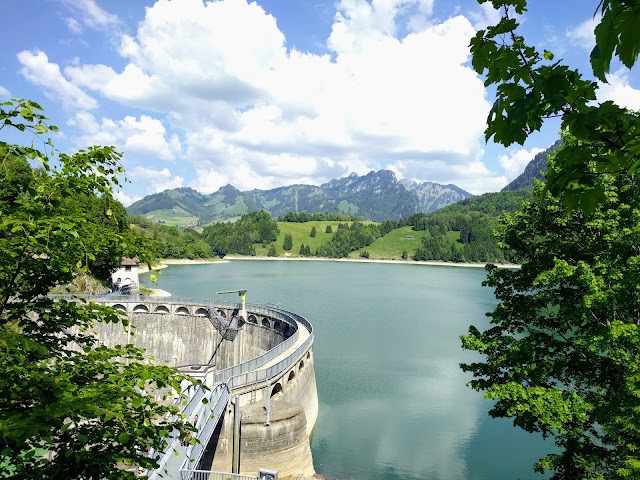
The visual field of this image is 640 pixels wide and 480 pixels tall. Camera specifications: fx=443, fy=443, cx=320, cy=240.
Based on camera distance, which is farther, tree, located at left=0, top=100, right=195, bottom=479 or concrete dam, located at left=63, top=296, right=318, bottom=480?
concrete dam, located at left=63, top=296, right=318, bottom=480

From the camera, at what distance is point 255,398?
2858cm

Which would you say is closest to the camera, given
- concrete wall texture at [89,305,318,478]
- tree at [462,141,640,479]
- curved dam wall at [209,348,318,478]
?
tree at [462,141,640,479]

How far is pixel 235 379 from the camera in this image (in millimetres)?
27719

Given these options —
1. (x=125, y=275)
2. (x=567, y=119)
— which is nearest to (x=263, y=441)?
(x=567, y=119)

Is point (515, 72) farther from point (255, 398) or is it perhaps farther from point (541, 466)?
point (255, 398)

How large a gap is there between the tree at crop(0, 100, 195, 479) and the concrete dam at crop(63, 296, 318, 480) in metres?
4.12

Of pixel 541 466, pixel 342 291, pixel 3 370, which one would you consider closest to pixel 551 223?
pixel 541 466

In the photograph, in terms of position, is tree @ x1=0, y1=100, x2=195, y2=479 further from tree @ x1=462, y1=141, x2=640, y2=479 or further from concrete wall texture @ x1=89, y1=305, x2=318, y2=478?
tree @ x1=462, y1=141, x2=640, y2=479

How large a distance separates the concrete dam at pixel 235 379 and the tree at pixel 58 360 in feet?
13.5

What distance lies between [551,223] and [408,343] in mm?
42799

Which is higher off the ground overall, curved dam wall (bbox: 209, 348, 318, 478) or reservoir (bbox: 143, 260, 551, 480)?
curved dam wall (bbox: 209, 348, 318, 478)

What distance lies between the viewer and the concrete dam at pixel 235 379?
24.0m

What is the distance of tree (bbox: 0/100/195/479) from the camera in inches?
207

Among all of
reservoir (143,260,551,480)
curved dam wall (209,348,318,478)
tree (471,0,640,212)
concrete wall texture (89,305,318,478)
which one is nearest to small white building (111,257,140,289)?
concrete wall texture (89,305,318,478)
